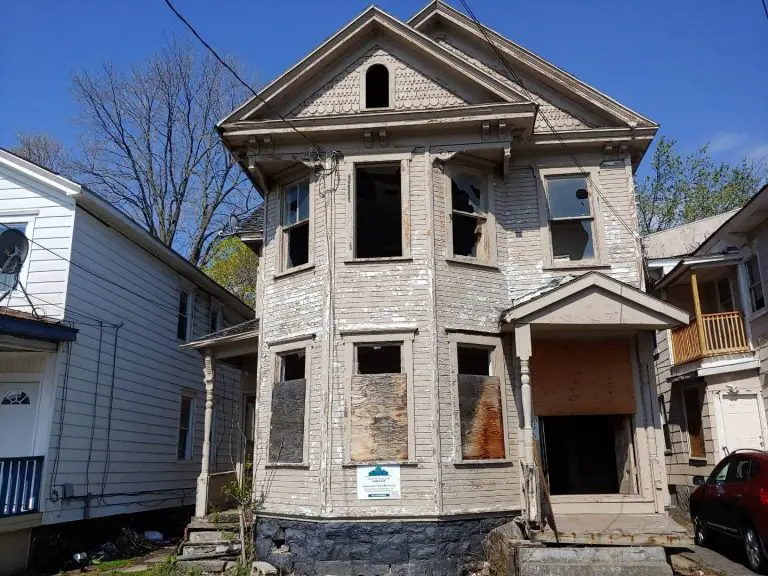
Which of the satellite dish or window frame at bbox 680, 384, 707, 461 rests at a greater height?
the satellite dish

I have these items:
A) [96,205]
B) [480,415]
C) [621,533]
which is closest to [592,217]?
[480,415]

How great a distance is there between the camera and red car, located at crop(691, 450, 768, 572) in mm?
9336

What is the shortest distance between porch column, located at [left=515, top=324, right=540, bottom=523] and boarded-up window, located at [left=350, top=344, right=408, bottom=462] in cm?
189

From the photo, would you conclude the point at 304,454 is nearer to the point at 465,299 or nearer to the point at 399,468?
the point at 399,468

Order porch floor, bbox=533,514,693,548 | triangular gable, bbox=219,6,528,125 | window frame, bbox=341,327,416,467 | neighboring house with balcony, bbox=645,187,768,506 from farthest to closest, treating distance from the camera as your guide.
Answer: neighboring house with balcony, bbox=645,187,768,506
triangular gable, bbox=219,6,528,125
window frame, bbox=341,327,416,467
porch floor, bbox=533,514,693,548

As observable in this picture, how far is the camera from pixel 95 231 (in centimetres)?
1386

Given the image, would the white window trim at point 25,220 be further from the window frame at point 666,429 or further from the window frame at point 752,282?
the window frame at point 666,429

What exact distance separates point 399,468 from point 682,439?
38.1 ft

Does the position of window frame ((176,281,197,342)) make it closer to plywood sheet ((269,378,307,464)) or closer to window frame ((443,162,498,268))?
plywood sheet ((269,378,307,464))

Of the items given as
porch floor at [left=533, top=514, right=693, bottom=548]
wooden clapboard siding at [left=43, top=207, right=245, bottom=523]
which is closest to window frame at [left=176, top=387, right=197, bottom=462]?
wooden clapboard siding at [left=43, top=207, right=245, bottom=523]

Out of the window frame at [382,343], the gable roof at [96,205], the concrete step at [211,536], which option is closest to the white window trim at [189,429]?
the gable roof at [96,205]

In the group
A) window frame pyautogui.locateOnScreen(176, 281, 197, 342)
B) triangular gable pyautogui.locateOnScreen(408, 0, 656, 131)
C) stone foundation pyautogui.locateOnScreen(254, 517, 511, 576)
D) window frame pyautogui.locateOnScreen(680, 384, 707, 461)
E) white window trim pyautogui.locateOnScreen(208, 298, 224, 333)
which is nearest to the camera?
stone foundation pyautogui.locateOnScreen(254, 517, 511, 576)

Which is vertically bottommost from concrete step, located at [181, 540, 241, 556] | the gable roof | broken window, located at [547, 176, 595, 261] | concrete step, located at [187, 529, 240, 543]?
concrete step, located at [181, 540, 241, 556]

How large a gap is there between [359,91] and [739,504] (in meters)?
9.46
